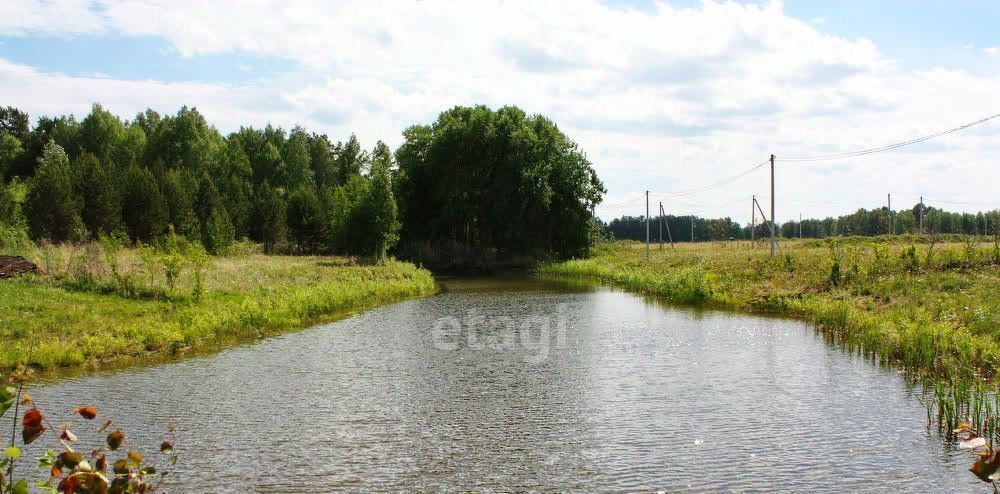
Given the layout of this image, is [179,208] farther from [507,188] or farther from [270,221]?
[507,188]

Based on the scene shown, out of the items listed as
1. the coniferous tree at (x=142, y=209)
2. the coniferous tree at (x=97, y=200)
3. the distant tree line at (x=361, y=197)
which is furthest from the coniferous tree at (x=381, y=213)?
the coniferous tree at (x=97, y=200)

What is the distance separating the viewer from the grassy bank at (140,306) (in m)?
22.0

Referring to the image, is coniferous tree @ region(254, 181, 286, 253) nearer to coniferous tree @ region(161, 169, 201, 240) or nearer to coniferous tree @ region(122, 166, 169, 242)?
coniferous tree @ region(161, 169, 201, 240)

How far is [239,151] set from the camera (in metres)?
103

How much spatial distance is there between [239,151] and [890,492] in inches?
4057

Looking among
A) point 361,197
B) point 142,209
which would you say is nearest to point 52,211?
point 142,209

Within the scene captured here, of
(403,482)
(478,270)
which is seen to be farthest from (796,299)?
(478,270)

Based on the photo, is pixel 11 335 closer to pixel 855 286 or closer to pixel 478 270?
pixel 855 286

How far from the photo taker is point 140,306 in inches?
1081

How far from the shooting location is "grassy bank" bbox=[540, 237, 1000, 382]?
19.3 meters

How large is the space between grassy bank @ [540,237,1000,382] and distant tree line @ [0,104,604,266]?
2167cm

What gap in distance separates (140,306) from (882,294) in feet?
95.4

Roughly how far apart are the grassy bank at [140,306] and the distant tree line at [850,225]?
55405mm

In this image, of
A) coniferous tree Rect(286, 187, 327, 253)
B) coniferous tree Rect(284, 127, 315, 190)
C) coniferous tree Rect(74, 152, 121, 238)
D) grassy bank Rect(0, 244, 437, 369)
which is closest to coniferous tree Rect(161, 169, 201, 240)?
coniferous tree Rect(74, 152, 121, 238)
